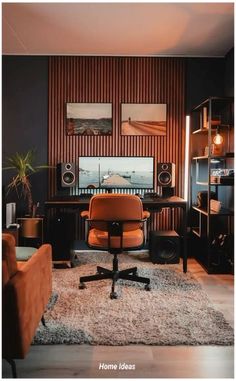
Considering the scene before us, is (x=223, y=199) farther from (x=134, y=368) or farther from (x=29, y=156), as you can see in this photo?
(x=134, y=368)

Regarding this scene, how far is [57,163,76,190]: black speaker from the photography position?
14.3 ft

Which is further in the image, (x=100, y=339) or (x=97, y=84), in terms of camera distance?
(x=97, y=84)

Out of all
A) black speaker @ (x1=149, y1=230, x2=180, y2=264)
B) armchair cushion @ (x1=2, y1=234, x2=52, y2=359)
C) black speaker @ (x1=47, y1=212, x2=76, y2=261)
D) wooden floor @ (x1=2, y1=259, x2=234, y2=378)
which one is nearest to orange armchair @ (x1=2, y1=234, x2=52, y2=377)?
armchair cushion @ (x1=2, y1=234, x2=52, y2=359)

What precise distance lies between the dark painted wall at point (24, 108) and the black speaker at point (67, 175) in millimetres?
409

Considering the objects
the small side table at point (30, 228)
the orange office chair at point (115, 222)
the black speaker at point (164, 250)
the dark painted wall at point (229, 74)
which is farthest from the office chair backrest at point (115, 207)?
the dark painted wall at point (229, 74)

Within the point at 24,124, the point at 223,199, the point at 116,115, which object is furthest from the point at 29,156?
the point at 223,199

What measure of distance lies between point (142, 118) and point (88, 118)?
2.29 ft

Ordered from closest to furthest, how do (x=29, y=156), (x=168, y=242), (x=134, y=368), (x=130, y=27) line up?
(x=134, y=368), (x=130, y=27), (x=168, y=242), (x=29, y=156)

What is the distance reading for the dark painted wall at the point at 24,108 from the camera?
4.60 metres

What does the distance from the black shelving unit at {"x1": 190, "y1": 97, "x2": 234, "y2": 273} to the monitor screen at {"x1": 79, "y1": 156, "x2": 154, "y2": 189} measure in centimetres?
62

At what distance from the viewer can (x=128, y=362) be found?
205 cm

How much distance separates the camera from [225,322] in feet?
8.39

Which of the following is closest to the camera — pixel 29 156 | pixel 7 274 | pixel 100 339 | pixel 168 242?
pixel 7 274

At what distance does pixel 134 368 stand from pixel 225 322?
2.87 ft
